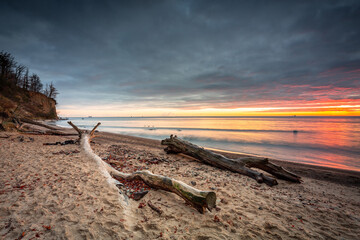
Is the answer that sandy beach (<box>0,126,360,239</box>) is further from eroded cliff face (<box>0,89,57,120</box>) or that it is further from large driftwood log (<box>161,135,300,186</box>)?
eroded cliff face (<box>0,89,57,120</box>)

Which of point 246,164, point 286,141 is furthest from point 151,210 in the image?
point 286,141

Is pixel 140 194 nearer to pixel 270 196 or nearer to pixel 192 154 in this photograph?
pixel 270 196

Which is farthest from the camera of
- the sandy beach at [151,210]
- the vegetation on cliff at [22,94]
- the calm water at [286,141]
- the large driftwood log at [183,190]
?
the vegetation on cliff at [22,94]

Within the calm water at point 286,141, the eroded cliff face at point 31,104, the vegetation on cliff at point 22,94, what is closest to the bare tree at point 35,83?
the vegetation on cliff at point 22,94

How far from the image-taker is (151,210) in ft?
11.6

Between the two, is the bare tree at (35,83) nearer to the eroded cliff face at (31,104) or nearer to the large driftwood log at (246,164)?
the eroded cliff face at (31,104)

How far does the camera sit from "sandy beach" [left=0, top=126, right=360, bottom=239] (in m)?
2.73

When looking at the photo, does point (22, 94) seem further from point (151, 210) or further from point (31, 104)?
point (151, 210)

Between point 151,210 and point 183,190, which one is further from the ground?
point 183,190

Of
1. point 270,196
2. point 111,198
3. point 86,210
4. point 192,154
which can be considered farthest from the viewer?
point 192,154

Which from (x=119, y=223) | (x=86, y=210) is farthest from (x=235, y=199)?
(x=86, y=210)

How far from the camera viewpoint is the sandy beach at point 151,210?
2732 millimetres

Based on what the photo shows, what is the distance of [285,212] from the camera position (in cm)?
395

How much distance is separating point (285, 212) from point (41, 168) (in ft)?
26.5
